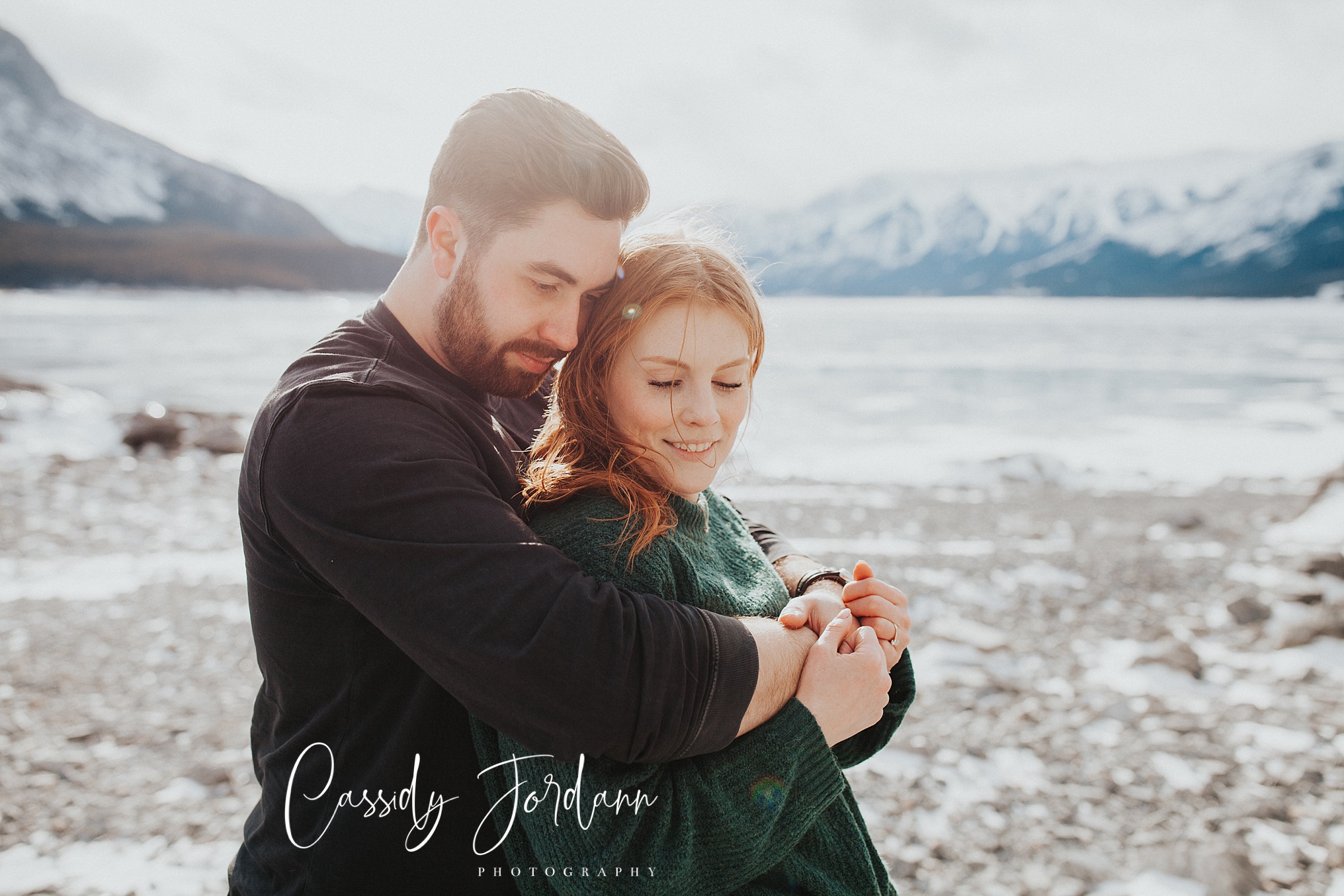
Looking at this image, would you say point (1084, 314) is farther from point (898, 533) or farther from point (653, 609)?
point (653, 609)

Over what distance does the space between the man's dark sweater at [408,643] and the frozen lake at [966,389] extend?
1.45 m

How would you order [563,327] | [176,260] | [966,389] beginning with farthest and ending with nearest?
[176,260] → [966,389] → [563,327]

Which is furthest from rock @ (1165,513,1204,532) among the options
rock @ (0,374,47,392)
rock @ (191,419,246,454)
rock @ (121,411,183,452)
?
rock @ (0,374,47,392)

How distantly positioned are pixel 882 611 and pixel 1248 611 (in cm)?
693

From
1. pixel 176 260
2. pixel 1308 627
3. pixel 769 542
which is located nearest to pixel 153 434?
pixel 769 542

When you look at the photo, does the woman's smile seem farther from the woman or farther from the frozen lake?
the frozen lake

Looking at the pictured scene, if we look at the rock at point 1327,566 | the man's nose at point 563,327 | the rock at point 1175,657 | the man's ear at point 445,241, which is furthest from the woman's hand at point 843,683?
the rock at point 1327,566

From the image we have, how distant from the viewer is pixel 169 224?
448ft

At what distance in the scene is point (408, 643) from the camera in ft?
5.35

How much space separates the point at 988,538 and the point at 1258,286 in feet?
768

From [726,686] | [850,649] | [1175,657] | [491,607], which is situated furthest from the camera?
[1175,657]

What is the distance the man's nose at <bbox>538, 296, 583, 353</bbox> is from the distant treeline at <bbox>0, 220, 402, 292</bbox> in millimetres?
117942

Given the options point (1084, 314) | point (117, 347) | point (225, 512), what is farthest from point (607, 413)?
point (1084, 314)

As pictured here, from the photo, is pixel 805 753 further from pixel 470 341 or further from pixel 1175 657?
pixel 1175 657
